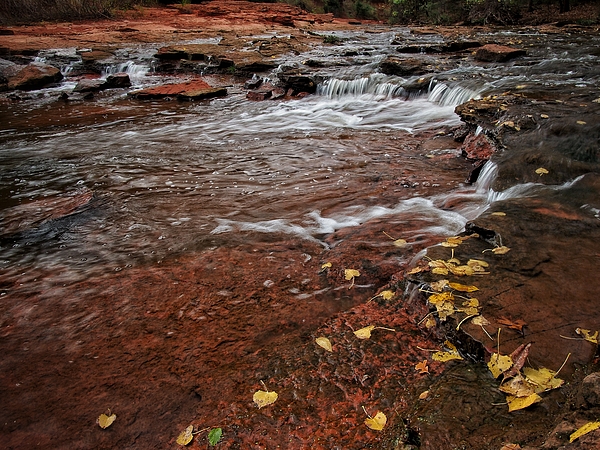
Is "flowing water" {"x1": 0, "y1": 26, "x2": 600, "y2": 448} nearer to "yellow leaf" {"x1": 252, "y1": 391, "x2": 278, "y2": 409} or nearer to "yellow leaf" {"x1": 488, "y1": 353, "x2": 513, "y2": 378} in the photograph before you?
"yellow leaf" {"x1": 252, "y1": 391, "x2": 278, "y2": 409}

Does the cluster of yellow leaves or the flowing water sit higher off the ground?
the cluster of yellow leaves

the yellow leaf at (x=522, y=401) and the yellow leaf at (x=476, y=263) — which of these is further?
the yellow leaf at (x=476, y=263)

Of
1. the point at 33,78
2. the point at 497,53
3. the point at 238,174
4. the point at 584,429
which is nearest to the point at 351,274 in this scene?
the point at 584,429

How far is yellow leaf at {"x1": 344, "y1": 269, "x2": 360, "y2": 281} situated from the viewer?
2958 millimetres

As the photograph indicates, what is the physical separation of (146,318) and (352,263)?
1.63 metres

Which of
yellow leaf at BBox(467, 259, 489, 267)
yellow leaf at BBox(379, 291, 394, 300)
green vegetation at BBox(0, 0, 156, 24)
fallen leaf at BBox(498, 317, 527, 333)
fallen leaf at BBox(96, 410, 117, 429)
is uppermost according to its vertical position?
green vegetation at BBox(0, 0, 156, 24)

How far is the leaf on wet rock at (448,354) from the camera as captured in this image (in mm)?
2061

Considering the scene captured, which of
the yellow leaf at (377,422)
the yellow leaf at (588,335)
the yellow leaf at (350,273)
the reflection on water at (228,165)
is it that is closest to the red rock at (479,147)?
the reflection on water at (228,165)

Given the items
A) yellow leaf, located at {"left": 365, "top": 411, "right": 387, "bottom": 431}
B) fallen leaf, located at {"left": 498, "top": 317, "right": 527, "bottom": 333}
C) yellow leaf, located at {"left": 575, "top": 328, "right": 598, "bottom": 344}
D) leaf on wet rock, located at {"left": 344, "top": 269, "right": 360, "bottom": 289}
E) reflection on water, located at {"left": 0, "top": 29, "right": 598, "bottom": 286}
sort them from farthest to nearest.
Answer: reflection on water, located at {"left": 0, "top": 29, "right": 598, "bottom": 286}
leaf on wet rock, located at {"left": 344, "top": 269, "right": 360, "bottom": 289}
fallen leaf, located at {"left": 498, "top": 317, "right": 527, "bottom": 333}
yellow leaf, located at {"left": 575, "top": 328, "right": 598, "bottom": 344}
yellow leaf, located at {"left": 365, "top": 411, "right": 387, "bottom": 431}

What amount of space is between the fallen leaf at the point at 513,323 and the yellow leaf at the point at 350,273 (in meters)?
1.10

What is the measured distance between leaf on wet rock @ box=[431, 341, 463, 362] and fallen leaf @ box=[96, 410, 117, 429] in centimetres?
174

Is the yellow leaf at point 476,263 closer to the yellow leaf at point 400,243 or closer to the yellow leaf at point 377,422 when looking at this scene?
the yellow leaf at point 400,243

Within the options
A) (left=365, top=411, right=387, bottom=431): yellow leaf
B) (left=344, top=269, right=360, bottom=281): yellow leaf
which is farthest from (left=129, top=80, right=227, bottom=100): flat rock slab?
(left=365, top=411, right=387, bottom=431): yellow leaf

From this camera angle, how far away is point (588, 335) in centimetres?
196
